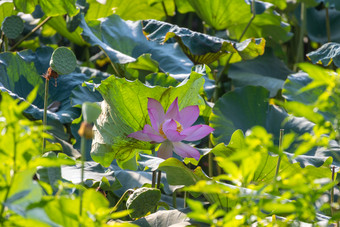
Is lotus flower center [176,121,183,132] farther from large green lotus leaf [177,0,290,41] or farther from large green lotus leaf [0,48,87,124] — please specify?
large green lotus leaf [177,0,290,41]

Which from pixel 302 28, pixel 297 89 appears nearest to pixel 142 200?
pixel 297 89

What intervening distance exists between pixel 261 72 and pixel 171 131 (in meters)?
1.29

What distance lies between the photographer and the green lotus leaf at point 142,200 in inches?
36.8

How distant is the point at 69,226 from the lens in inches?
23.4

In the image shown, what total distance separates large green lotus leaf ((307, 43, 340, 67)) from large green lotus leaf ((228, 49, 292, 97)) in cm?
41

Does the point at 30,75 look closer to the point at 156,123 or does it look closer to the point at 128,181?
the point at 128,181

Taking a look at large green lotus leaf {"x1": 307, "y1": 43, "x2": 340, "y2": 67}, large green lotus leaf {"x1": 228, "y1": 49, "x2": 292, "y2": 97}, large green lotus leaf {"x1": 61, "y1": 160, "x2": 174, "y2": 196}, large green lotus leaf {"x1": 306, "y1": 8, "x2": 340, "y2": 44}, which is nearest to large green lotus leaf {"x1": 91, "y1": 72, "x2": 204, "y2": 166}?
large green lotus leaf {"x1": 61, "y1": 160, "x2": 174, "y2": 196}

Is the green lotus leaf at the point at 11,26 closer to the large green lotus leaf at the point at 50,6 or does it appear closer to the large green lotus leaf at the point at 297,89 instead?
the large green lotus leaf at the point at 50,6

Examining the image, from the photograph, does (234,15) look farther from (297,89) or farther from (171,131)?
(171,131)

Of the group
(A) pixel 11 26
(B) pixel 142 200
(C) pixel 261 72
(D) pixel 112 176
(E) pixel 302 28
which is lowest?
(C) pixel 261 72

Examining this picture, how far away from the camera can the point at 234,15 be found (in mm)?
1932

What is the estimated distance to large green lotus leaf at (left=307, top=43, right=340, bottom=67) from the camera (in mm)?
1493

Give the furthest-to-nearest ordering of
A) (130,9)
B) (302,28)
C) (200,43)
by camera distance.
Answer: (302,28) → (130,9) → (200,43)

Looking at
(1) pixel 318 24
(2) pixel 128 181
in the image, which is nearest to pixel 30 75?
(2) pixel 128 181
